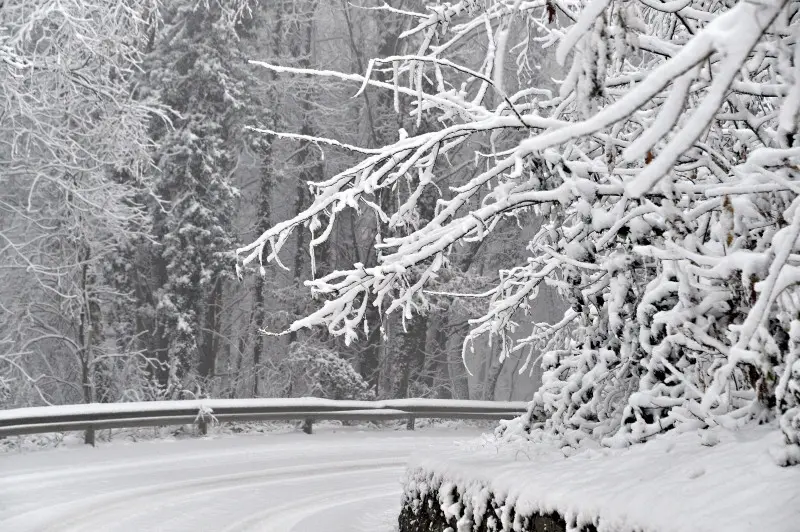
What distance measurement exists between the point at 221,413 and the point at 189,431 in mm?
737

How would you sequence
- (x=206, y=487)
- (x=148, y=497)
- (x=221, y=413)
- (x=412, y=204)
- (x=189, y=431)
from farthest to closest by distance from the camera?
(x=189, y=431) < (x=221, y=413) < (x=206, y=487) < (x=148, y=497) < (x=412, y=204)

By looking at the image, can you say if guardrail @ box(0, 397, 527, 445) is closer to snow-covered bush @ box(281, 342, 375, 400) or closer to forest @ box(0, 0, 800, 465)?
forest @ box(0, 0, 800, 465)

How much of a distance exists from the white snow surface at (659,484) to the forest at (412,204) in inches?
9.3

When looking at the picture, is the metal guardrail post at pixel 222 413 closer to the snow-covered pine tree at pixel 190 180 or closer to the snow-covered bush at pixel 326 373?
the snow-covered bush at pixel 326 373

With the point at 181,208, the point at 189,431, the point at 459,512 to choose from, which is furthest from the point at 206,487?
the point at 181,208

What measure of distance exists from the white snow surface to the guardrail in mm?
9441

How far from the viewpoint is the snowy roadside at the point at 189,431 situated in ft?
47.8

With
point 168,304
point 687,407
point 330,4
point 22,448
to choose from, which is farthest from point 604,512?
point 330,4

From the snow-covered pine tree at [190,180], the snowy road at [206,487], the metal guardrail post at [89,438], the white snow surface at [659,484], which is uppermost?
the snow-covered pine tree at [190,180]

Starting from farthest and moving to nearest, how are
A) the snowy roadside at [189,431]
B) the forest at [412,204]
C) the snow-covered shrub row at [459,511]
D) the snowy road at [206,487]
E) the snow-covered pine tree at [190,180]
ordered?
the snow-covered pine tree at [190,180] → the snowy roadside at [189,431] → the snowy road at [206,487] → the snow-covered shrub row at [459,511] → the forest at [412,204]

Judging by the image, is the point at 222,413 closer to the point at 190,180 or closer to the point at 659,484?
the point at 190,180

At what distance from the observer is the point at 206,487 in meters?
11.8

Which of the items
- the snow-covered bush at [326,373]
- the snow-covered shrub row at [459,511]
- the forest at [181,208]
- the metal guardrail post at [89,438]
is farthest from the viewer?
the snow-covered bush at [326,373]

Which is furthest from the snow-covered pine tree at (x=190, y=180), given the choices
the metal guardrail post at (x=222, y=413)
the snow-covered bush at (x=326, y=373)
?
the metal guardrail post at (x=222, y=413)
